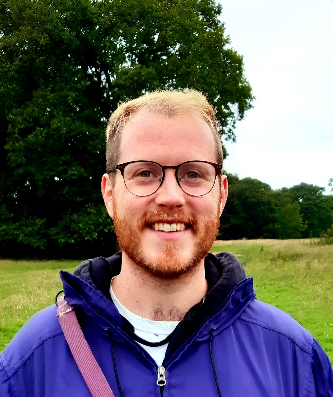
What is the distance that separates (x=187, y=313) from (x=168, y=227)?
0.41 metres

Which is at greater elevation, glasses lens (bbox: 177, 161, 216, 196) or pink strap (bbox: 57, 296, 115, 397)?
glasses lens (bbox: 177, 161, 216, 196)

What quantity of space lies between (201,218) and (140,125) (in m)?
0.57

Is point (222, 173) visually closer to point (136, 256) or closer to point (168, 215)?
point (168, 215)

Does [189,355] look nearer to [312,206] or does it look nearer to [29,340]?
[29,340]

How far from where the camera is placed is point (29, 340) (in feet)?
6.44

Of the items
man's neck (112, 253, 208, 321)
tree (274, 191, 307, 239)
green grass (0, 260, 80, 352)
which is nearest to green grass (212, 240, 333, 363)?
green grass (0, 260, 80, 352)

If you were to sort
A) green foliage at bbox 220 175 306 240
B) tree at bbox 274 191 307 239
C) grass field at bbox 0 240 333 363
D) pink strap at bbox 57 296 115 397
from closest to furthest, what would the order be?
1. pink strap at bbox 57 296 115 397
2. grass field at bbox 0 240 333 363
3. green foliage at bbox 220 175 306 240
4. tree at bbox 274 191 307 239

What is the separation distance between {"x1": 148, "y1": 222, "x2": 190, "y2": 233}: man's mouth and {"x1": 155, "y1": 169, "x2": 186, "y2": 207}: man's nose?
94 millimetres

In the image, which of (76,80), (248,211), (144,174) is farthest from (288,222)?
(144,174)

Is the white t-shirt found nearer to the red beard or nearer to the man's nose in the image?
the red beard

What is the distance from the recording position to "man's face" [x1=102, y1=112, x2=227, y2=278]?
2.12 meters

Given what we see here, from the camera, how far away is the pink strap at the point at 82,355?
5.99 ft

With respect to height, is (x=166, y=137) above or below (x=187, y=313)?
above

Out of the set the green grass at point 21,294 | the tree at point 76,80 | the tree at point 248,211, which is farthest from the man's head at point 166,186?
the tree at point 248,211
